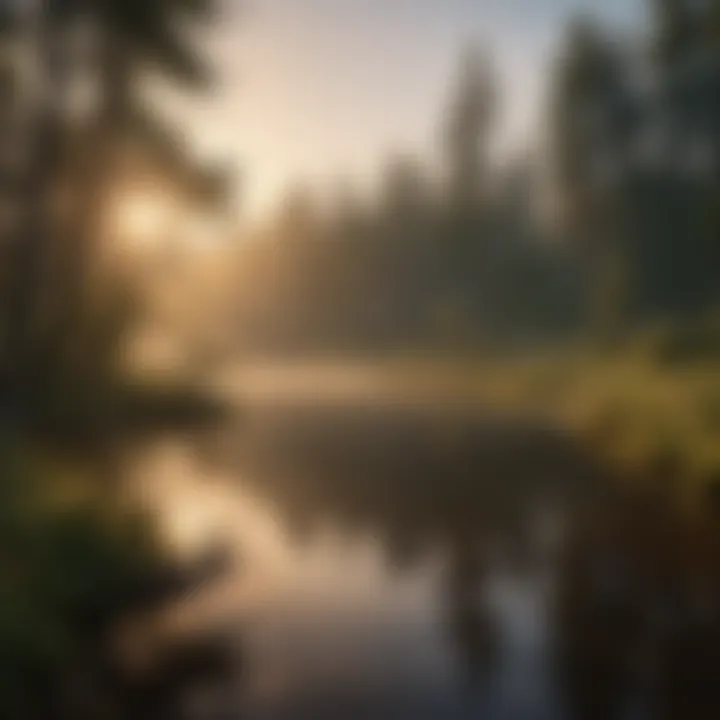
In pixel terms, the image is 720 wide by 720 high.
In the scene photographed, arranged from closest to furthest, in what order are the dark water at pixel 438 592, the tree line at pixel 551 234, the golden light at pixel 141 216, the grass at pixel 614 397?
the dark water at pixel 438 592
the golden light at pixel 141 216
the grass at pixel 614 397
the tree line at pixel 551 234

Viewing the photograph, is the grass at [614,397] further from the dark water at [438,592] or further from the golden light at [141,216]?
the golden light at [141,216]

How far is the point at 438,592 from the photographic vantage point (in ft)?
31.1

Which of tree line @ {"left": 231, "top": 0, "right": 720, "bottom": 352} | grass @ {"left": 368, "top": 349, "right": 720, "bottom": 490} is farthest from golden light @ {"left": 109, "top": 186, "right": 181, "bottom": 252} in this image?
grass @ {"left": 368, "top": 349, "right": 720, "bottom": 490}

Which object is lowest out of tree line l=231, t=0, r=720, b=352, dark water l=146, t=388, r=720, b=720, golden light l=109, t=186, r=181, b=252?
dark water l=146, t=388, r=720, b=720

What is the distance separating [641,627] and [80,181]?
7.70 m

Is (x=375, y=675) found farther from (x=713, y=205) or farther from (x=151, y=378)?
(x=713, y=205)

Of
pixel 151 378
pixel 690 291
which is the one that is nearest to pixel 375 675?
pixel 151 378

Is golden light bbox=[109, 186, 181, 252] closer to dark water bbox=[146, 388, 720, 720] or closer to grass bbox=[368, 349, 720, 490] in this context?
dark water bbox=[146, 388, 720, 720]

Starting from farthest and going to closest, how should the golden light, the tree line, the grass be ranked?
the tree line < the grass < the golden light

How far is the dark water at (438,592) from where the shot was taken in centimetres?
697

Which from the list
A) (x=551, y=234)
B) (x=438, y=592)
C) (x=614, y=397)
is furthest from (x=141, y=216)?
(x=551, y=234)

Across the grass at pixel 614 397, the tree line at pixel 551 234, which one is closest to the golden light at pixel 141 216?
the tree line at pixel 551 234

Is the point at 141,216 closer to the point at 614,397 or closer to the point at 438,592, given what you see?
the point at 438,592

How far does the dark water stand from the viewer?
6.97 metres
